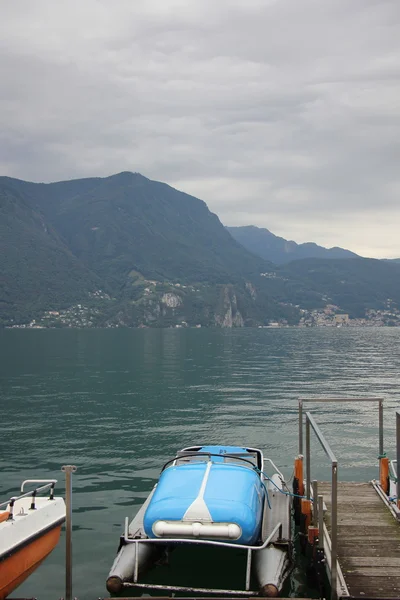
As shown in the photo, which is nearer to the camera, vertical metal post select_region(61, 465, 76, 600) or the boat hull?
the boat hull

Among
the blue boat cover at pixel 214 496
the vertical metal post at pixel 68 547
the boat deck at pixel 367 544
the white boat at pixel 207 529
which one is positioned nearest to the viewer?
the boat deck at pixel 367 544

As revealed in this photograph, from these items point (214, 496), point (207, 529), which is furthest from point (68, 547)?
point (214, 496)

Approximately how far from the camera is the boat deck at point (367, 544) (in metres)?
11.9

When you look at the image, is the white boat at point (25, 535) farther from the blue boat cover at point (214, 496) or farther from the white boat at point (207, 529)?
the blue boat cover at point (214, 496)

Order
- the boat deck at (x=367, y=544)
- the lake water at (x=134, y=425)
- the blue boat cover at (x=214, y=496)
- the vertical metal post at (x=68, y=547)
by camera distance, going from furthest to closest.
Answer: the lake water at (x=134, y=425), the blue boat cover at (x=214, y=496), the vertical metal post at (x=68, y=547), the boat deck at (x=367, y=544)

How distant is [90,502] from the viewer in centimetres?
2073

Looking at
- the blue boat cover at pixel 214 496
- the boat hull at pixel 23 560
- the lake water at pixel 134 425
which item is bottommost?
the lake water at pixel 134 425

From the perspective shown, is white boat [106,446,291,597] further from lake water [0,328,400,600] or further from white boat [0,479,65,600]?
white boat [0,479,65,600]

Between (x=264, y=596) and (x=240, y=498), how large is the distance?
2.22 m

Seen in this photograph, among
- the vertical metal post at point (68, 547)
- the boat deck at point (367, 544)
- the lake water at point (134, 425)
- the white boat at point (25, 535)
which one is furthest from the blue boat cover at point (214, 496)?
the white boat at point (25, 535)

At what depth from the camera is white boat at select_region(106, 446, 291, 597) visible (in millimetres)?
12555

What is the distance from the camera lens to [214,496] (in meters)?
13.4

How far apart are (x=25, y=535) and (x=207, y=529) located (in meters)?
4.52

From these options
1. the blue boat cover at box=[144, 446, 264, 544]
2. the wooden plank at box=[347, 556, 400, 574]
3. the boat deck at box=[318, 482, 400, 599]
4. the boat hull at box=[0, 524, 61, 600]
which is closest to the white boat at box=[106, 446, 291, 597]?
the blue boat cover at box=[144, 446, 264, 544]
